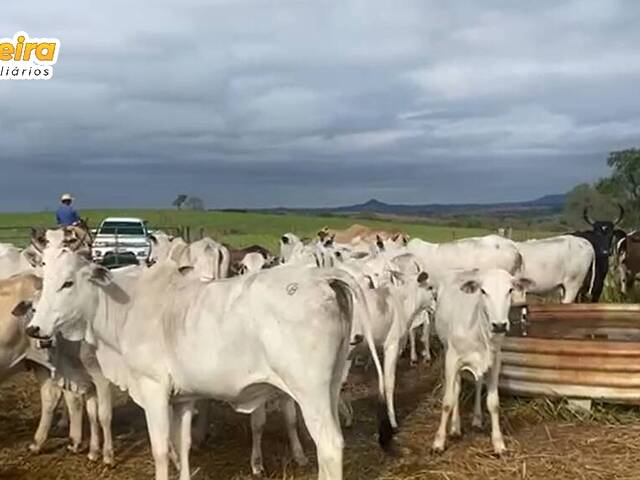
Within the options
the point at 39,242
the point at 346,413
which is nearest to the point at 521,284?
the point at 346,413

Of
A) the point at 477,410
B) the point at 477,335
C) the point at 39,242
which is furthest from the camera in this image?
the point at 39,242

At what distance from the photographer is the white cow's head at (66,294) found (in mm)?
7633

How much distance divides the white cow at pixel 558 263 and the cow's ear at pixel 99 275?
35.4 feet

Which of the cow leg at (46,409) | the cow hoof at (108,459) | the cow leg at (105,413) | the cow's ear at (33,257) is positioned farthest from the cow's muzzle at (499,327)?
the cow's ear at (33,257)

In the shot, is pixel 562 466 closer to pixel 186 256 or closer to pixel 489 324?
pixel 489 324

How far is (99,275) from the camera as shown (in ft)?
25.7

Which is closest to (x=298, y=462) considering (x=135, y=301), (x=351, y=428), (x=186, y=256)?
(x=351, y=428)

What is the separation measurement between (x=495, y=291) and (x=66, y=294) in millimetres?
4278

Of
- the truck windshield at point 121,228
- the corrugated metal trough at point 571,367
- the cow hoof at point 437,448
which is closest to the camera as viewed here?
the cow hoof at point 437,448

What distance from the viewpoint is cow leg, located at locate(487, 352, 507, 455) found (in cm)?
903

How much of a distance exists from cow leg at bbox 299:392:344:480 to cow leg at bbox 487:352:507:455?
2.82 metres

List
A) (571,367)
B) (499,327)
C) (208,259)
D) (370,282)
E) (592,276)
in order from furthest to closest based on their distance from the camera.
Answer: (592,276)
(370,282)
(208,259)
(571,367)
(499,327)

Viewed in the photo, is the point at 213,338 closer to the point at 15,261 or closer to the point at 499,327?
the point at 499,327

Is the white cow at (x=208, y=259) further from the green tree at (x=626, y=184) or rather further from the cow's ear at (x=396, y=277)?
the green tree at (x=626, y=184)
